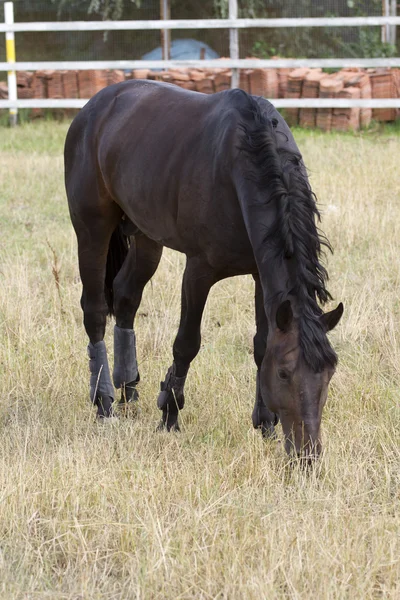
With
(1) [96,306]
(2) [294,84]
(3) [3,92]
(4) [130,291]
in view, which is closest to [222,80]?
(2) [294,84]

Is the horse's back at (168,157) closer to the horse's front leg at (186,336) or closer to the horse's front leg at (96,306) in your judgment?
the horse's front leg at (186,336)

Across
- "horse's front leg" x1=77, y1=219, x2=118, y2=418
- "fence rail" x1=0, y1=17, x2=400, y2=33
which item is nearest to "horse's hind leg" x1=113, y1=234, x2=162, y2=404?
"horse's front leg" x1=77, y1=219, x2=118, y2=418

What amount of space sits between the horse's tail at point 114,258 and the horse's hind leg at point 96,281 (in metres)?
0.21

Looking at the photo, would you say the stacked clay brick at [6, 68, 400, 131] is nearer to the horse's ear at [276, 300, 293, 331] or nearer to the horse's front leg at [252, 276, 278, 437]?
the horse's front leg at [252, 276, 278, 437]

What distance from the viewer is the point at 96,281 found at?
4637 millimetres

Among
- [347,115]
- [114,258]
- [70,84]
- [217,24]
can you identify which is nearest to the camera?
[114,258]

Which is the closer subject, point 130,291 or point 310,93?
point 130,291

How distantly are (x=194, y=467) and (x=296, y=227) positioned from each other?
1.09m

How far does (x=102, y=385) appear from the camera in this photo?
4465 millimetres

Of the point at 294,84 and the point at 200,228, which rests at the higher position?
the point at 294,84

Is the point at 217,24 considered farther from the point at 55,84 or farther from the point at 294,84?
the point at 55,84

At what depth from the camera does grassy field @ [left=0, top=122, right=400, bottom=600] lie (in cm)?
274

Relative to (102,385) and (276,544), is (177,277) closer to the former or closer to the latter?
(102,385)

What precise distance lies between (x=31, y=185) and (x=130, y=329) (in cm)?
488
